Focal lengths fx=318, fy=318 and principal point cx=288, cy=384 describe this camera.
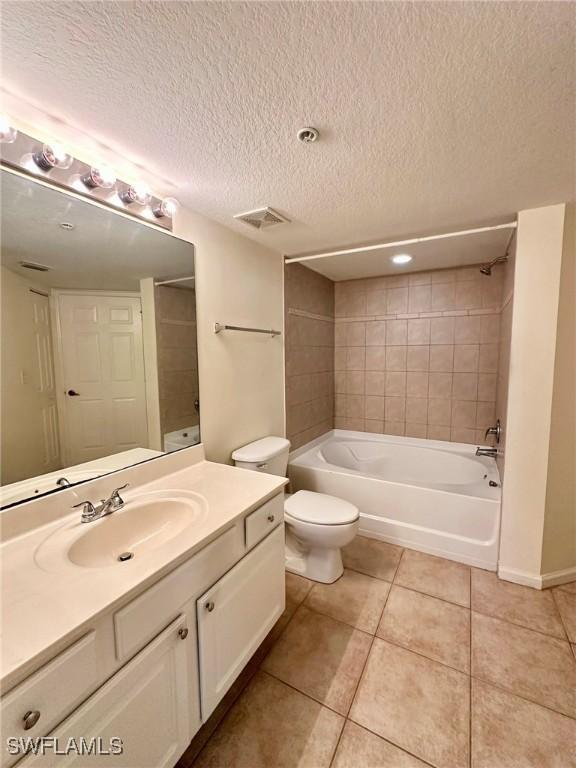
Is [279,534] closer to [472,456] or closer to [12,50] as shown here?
[12,50]

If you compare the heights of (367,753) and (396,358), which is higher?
(396,358)

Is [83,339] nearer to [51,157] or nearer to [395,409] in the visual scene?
[51,157]

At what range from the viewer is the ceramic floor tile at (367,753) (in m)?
1.07

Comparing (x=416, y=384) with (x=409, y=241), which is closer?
(x=409, y=241)

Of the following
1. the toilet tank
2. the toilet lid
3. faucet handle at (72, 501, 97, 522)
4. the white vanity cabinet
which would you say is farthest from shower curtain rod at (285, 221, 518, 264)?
faucet handle at (72, 501, 97, 522)

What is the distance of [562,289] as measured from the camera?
169 cm

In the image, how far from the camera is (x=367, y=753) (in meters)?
1.10

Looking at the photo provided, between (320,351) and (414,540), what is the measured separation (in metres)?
1.80

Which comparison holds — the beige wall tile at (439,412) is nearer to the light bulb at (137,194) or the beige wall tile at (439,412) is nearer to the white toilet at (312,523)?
the white toilet at (312,523)

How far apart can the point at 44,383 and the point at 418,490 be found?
222 centimetres

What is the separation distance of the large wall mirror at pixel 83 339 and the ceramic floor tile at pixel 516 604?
1.90 meters

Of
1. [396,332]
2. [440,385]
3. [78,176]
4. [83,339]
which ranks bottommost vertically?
[440,385]

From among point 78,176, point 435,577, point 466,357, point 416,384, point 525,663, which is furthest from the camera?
point 416,384

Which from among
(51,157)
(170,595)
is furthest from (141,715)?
(51,157)
